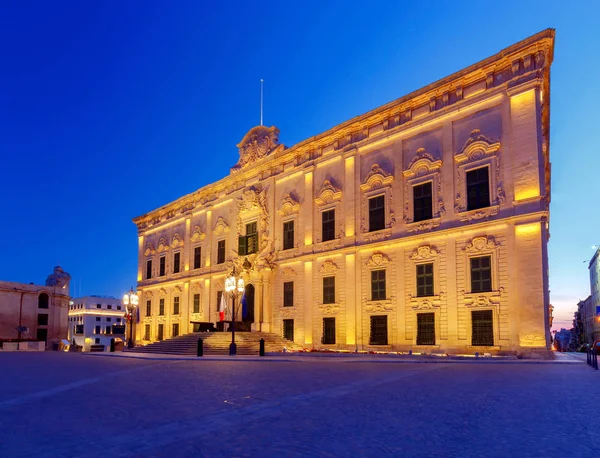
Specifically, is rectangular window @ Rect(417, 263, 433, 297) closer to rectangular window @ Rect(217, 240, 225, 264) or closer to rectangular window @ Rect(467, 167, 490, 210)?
rectangular window @ Rect(467, 167, 490, 210)

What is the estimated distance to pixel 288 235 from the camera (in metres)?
33.7

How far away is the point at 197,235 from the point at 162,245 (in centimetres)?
685

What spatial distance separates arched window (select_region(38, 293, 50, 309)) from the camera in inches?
2505

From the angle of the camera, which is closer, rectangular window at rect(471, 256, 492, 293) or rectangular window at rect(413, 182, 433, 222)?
rectangular window at rect(471, 256, 492, 293)

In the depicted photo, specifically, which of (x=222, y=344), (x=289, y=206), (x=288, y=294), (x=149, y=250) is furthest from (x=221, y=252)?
(x=149, y=250)

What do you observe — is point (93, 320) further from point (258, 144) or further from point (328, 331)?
point (328, 331)

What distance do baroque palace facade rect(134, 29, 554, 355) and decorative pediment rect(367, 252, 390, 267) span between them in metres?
0.10

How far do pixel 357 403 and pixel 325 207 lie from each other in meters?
22.9

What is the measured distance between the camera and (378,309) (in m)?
27.0

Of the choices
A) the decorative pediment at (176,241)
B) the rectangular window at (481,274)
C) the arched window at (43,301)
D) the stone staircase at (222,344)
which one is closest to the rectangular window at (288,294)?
the stone staircase at (222,344)

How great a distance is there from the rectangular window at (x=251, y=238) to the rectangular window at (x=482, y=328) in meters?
17.1

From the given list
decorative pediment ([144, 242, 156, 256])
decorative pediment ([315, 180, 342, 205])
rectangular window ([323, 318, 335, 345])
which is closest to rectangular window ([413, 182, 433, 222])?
decorative pediment ([315, 180, 342, 205])

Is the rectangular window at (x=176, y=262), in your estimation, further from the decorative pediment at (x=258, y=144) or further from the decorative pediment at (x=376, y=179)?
Answer: the decorative pediment at (x=376, y=179)

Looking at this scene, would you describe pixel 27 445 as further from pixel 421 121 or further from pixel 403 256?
pixel 421 121
